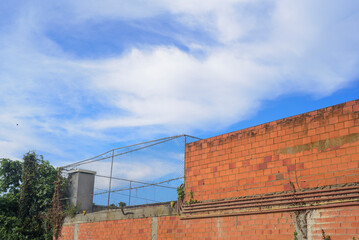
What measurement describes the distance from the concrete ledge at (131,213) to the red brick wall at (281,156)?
98 cm

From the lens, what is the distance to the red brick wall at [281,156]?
292 inches

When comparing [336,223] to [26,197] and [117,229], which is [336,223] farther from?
[26,197]

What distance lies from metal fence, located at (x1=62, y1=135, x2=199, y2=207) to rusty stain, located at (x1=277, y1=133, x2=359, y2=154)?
10.8 feet

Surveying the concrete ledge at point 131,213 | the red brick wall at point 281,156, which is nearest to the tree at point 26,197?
the concrete ledge at point 131,213

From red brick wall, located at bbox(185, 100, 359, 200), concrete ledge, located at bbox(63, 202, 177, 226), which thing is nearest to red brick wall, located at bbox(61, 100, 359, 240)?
red brick wall, located at bbox(185, 100, 359, 200)

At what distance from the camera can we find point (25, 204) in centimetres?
1711

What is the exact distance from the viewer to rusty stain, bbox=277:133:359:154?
7336mm

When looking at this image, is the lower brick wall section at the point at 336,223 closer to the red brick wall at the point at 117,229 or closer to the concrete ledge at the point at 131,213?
the concrete ledge at the point at 131,213

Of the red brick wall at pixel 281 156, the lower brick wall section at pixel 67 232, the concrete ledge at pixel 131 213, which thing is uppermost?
the red brick wall at pixel 281 156

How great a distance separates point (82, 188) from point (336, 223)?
11.1m

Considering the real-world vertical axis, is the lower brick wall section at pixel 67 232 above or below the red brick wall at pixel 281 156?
below

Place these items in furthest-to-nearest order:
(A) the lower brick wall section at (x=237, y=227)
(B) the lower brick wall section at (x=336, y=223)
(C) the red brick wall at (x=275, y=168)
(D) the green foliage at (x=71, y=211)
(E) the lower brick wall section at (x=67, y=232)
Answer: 1. (D) the green foliage at (x=71, y=211)
2. (E) the lower brick wall section at (x=67, y=232)
3. (C) the red brick wall at (x=275, y=168)
4. (A) the lower brick wall section at (x=237, y=227)
5. (B) the lower brick wall section at (x=336, y=223)

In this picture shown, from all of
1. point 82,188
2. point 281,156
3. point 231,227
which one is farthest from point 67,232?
point 281,156

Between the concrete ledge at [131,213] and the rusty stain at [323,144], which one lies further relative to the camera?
the concrete ledge at [131,213]
